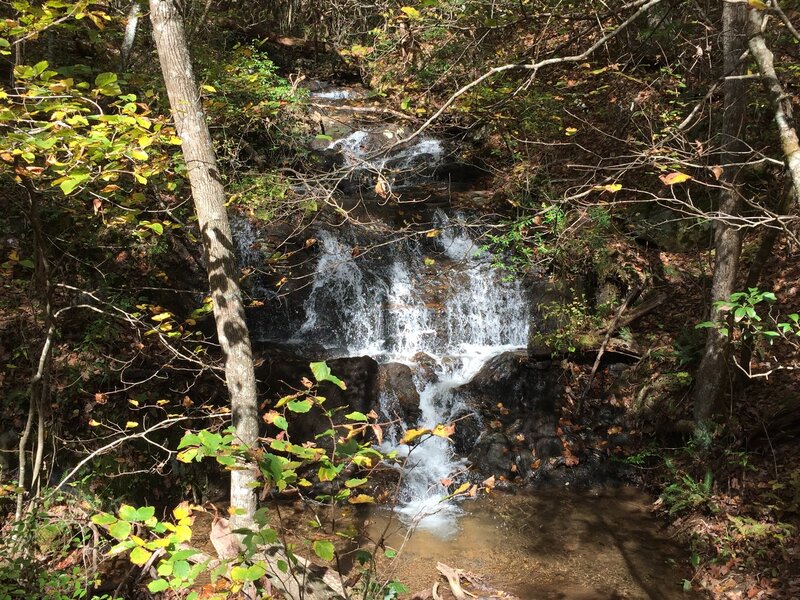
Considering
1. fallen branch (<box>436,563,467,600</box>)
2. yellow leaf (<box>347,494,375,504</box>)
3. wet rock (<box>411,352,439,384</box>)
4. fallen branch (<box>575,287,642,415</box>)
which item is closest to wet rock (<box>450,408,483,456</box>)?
wet rock (<box>411,352,439,384</box>)

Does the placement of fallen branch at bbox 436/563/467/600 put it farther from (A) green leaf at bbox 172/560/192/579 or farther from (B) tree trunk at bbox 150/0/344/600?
(A) green leaf at bbox 172/560/192/579

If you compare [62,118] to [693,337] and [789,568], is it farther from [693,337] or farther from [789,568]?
[693,337]

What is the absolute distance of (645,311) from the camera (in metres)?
7.66

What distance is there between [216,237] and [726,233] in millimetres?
5024

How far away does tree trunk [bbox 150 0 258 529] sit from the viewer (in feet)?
11.5

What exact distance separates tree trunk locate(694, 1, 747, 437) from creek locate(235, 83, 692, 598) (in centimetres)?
158

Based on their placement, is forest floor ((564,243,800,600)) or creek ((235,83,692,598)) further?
creek ((235,83,692,598))

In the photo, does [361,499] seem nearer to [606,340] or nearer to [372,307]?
[606,340]

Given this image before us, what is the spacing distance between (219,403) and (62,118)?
13.1ft

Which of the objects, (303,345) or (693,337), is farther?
(303,345)

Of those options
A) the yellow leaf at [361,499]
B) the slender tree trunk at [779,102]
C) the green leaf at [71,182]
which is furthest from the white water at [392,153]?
the yellow leaf at [361,499]

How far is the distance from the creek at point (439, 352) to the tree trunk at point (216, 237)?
3.26 feet

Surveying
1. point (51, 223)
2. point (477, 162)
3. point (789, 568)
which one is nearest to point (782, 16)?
point (789, 568)

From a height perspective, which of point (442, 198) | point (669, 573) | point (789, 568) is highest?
point (442, 198)
